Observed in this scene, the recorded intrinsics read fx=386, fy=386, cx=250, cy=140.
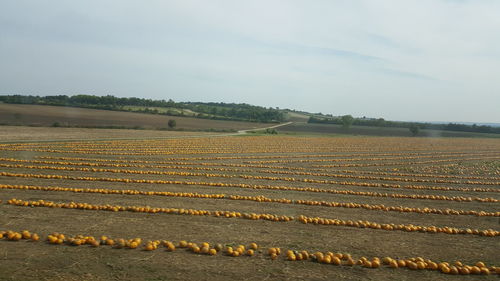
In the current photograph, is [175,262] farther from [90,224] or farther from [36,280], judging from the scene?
[90,224]

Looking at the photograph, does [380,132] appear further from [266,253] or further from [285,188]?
[266,253]

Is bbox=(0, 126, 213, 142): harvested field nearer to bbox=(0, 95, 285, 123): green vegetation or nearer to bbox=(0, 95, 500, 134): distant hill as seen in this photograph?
bbox=(0, 95, 500, 134): distant hill

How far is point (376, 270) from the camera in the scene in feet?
24.0

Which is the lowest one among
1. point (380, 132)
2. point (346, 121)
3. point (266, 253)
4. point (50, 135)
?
point (50, 135)

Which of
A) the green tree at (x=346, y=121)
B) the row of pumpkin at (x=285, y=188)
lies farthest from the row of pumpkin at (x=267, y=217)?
the green tree at (x=346, y=121)

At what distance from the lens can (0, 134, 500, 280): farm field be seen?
23.4 ft

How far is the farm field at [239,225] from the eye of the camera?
7.14 m

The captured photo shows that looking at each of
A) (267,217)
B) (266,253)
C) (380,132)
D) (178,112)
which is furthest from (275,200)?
(178,112)

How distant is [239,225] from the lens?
384 inches

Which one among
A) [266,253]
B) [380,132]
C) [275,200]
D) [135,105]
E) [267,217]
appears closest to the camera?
[266,253]

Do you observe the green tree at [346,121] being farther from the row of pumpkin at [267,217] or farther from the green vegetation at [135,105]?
the row of pumpkin at [267,217]

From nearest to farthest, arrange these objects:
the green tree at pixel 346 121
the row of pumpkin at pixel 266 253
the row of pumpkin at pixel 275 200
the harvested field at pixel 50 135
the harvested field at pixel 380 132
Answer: the row of pumpkin at pixel 266 253 < the row of pumpkin at pixel 275 200 < the harvested field at pixel 50 135 < the harvested field at pixel 380 132 < the green tree at pixel 346 121

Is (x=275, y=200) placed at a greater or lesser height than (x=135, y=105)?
lesser

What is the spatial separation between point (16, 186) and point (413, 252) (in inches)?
496
